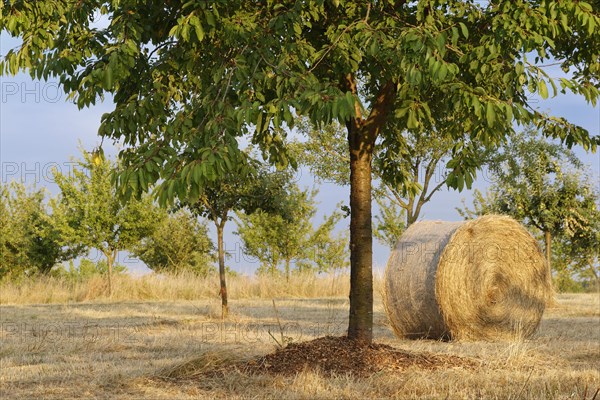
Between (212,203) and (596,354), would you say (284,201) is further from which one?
(596,354)

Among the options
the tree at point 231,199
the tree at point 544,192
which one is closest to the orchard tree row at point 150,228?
the tree at point 231,199

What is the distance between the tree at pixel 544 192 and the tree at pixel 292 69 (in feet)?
54.9

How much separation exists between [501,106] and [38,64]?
543 centimetres

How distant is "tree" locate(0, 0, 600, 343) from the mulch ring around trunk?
16.9 inches

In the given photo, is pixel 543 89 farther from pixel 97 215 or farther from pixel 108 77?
pixel 97 215

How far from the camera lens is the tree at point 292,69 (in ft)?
23.2

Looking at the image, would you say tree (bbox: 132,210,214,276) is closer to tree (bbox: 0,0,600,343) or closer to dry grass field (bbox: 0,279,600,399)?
dry grass field (bbox: 0,279,600,399)

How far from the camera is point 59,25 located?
922 cm

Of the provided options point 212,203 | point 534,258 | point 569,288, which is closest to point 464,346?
point 534,258

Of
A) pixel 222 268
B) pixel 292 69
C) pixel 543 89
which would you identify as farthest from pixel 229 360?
pixel 222 268

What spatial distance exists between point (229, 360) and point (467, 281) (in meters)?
6.38

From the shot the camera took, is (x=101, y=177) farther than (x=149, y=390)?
Yes

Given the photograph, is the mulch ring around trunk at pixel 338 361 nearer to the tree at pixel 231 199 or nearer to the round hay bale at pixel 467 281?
the round hay bale at pixel 467 281

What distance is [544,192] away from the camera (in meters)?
26.5
